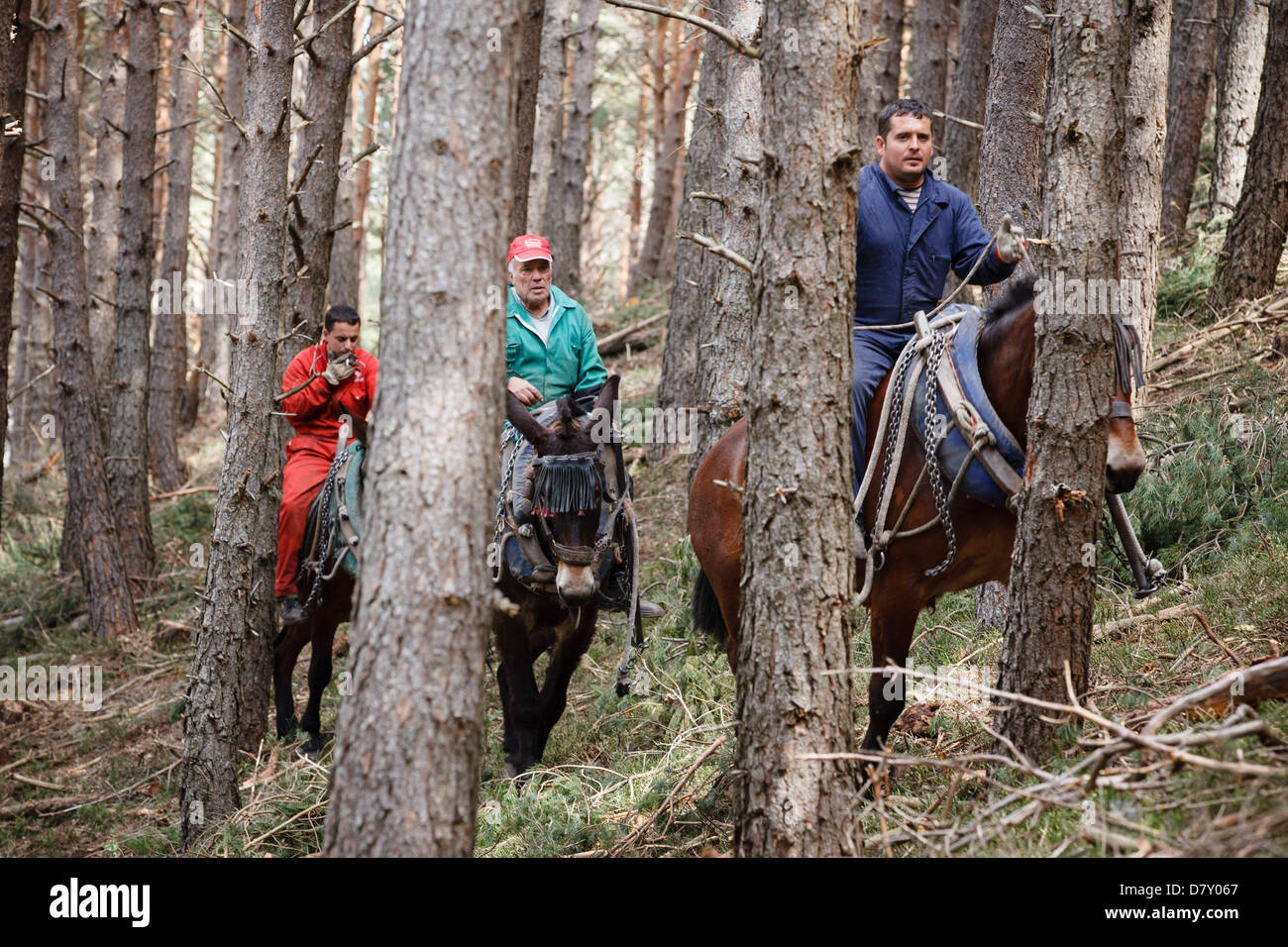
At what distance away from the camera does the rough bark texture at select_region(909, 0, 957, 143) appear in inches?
530

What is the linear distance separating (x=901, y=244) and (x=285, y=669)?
5.38 meters

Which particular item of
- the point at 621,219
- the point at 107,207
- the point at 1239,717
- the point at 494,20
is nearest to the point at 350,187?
the point at 107,207

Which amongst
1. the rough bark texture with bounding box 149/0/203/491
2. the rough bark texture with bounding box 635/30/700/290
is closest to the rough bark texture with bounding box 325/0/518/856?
the rough bark texture with bounding box 149/0/203/491

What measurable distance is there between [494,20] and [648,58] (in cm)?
2242

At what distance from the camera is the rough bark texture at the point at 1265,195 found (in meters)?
9.16

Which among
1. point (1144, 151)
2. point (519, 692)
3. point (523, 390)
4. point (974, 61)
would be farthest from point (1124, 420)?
Answer: point (974, 61)

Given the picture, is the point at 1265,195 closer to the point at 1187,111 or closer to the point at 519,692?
the point at 1187,111

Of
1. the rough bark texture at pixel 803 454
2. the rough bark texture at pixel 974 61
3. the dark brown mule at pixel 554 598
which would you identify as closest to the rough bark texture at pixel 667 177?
the rough bark texture at pixel 974 61

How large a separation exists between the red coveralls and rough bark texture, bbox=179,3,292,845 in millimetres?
1951

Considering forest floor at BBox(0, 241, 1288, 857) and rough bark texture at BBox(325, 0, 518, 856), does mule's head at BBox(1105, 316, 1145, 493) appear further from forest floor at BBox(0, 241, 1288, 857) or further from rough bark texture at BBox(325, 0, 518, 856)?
rough bark texture at BBox(325, 0, 518, 856)

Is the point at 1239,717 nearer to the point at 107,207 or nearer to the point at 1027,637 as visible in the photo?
the point at 1027,637

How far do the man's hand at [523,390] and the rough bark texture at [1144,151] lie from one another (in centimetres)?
395

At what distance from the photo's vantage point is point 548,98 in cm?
1616

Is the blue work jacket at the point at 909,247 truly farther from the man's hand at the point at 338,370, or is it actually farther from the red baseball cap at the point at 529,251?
the man's hand at the point at 338,370
